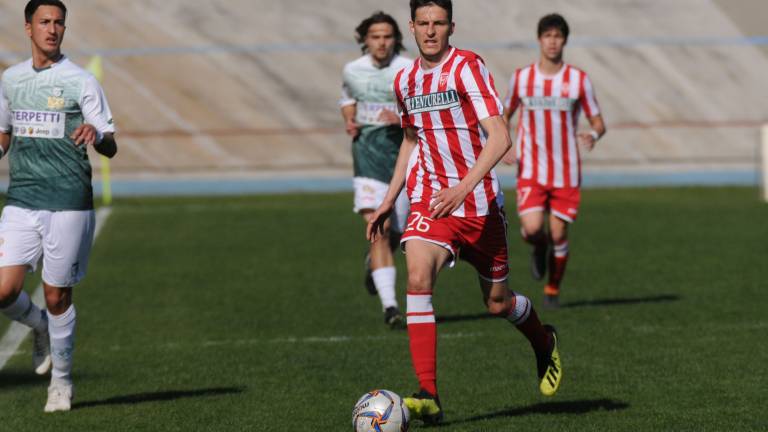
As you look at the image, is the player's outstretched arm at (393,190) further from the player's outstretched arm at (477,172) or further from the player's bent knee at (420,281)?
the player's outstretched arm at (477,172)

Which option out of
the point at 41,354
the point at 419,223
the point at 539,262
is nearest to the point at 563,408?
the point at 419,223

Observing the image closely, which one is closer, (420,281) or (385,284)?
(420,281)

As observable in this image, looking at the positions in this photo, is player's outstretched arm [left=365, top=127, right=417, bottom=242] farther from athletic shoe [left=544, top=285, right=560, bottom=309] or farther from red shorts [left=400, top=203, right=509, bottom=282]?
athletic shoe [left=544, top=285, right=560, bottom=309]

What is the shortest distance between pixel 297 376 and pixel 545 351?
70.5 inches

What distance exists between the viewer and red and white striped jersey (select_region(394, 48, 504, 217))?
6.80 meters

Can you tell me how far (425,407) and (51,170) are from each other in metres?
2.41

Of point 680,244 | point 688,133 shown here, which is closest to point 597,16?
point 688,133

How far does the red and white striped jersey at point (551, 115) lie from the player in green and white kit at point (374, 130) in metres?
1.04

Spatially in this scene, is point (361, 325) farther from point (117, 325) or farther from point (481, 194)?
point (481, 194)

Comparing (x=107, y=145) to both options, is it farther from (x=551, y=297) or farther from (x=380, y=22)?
(x=551, y=297)

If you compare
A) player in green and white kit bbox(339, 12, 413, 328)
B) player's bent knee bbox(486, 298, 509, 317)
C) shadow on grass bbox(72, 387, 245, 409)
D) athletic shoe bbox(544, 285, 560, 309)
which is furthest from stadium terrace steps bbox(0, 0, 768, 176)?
player's bent knee bbox(486, 298, 509, 317)

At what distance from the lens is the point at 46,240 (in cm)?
751

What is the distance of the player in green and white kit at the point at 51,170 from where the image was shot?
7362 mm

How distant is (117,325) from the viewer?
10984 millimetres
